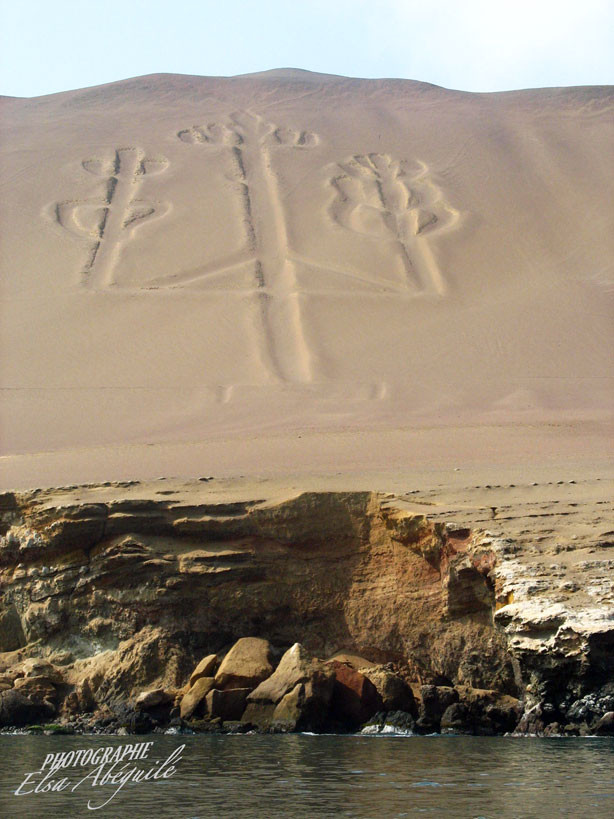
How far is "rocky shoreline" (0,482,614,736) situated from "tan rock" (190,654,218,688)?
0.02 meters

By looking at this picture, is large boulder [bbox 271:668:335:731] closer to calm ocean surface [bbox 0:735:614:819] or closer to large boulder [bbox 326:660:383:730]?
large boulder [bbox 326:660:383:730]

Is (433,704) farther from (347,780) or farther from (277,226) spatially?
(277,226)

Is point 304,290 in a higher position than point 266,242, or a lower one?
lower

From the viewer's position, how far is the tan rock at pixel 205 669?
1417 cm

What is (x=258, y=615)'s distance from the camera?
50.0ft

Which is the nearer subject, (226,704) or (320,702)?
(320,702)

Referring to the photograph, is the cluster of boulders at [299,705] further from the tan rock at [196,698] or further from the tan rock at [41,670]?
the tan rock at [41,670]

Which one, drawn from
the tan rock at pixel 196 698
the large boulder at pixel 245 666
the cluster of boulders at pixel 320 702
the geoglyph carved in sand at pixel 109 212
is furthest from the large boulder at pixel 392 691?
the geoglyph carved in sand at pixel 109 212

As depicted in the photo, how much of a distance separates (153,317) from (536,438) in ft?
46.7

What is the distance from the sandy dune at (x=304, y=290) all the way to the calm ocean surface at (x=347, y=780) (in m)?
8.04

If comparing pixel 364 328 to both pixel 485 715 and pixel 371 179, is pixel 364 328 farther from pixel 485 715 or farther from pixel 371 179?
pixel 485 715

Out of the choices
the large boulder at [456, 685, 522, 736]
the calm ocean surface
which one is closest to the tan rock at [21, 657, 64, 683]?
the calm ocean surface

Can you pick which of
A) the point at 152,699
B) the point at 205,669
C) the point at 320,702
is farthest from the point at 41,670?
the point at 320,702

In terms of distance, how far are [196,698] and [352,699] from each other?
6.27 feet
